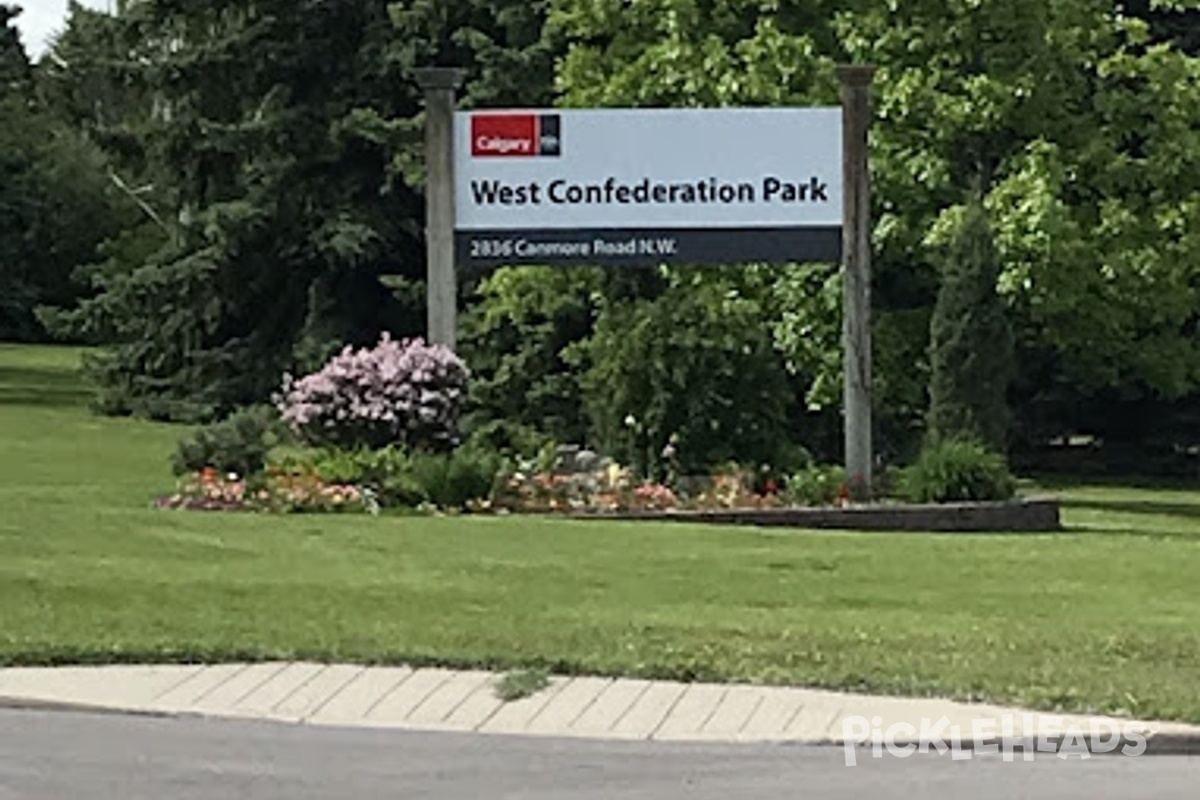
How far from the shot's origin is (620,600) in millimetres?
13969

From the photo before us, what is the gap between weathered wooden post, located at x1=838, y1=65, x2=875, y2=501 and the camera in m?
22.3

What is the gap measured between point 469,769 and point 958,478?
13.2m

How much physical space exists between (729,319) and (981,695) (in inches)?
478

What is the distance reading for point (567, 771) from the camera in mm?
9141

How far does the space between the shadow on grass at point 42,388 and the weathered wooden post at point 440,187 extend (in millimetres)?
27032

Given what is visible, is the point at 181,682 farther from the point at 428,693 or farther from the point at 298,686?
the point at 428,693

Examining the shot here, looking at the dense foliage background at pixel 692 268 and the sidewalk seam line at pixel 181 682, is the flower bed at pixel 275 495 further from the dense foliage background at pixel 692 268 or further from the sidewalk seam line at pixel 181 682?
the sidewalk seam line at pixel 181 682

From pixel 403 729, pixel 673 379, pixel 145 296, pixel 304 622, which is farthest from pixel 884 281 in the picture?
pixel 403 729

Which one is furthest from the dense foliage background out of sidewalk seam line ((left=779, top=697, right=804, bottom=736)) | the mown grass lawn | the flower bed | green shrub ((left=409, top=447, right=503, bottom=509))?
sidewalk seam line ((left=779, top=697, right=804, bottom=736))

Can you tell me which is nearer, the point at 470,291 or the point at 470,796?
the point at 470,796

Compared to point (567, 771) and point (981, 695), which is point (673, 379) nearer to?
point (981, 695)

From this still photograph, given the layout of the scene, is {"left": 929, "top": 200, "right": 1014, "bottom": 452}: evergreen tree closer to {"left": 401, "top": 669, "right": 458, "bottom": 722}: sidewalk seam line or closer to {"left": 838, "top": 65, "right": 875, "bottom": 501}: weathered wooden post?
{"left": 838, "top": 65, "right": 875, "bottom": 501}: weathered wooden post

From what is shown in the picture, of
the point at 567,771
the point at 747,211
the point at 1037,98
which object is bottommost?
the point at 567,771

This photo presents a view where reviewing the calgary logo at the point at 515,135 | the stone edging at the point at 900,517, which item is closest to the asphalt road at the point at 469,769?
the stone edging at the point at 900,517
